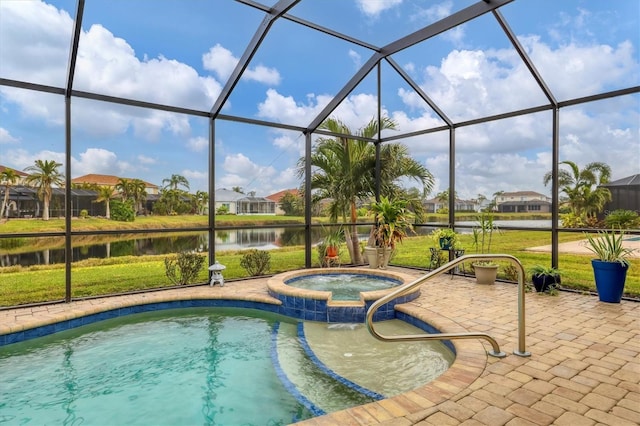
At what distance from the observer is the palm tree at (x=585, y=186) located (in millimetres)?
7414

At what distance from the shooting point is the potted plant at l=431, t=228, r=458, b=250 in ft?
25.5

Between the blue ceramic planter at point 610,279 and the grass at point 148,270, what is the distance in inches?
37.8

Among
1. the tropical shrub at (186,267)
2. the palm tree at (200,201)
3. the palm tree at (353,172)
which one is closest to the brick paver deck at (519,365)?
the tropical shrub at (186,267)

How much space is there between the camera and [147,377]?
360cm

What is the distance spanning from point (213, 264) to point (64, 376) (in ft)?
11.7

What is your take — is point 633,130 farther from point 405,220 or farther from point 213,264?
point 213,264

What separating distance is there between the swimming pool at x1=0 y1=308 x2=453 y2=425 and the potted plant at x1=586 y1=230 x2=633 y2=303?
3.35 meters

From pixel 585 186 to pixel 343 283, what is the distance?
19.3ft

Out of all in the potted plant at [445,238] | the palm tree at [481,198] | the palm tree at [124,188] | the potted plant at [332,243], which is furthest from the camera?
the palm tree at [124,188]

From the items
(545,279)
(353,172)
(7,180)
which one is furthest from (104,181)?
(545,279)

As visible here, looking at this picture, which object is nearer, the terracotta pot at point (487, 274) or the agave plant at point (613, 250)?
the agave plant at point (613, 250)

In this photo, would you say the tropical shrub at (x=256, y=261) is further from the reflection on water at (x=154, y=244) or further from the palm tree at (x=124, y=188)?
the palm tree at (x=124, y=188)

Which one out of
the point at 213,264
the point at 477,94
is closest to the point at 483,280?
the point at 477,94

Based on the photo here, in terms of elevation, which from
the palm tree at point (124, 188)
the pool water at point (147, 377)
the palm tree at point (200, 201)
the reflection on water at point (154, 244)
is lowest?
the pool water at point (147, 377)
